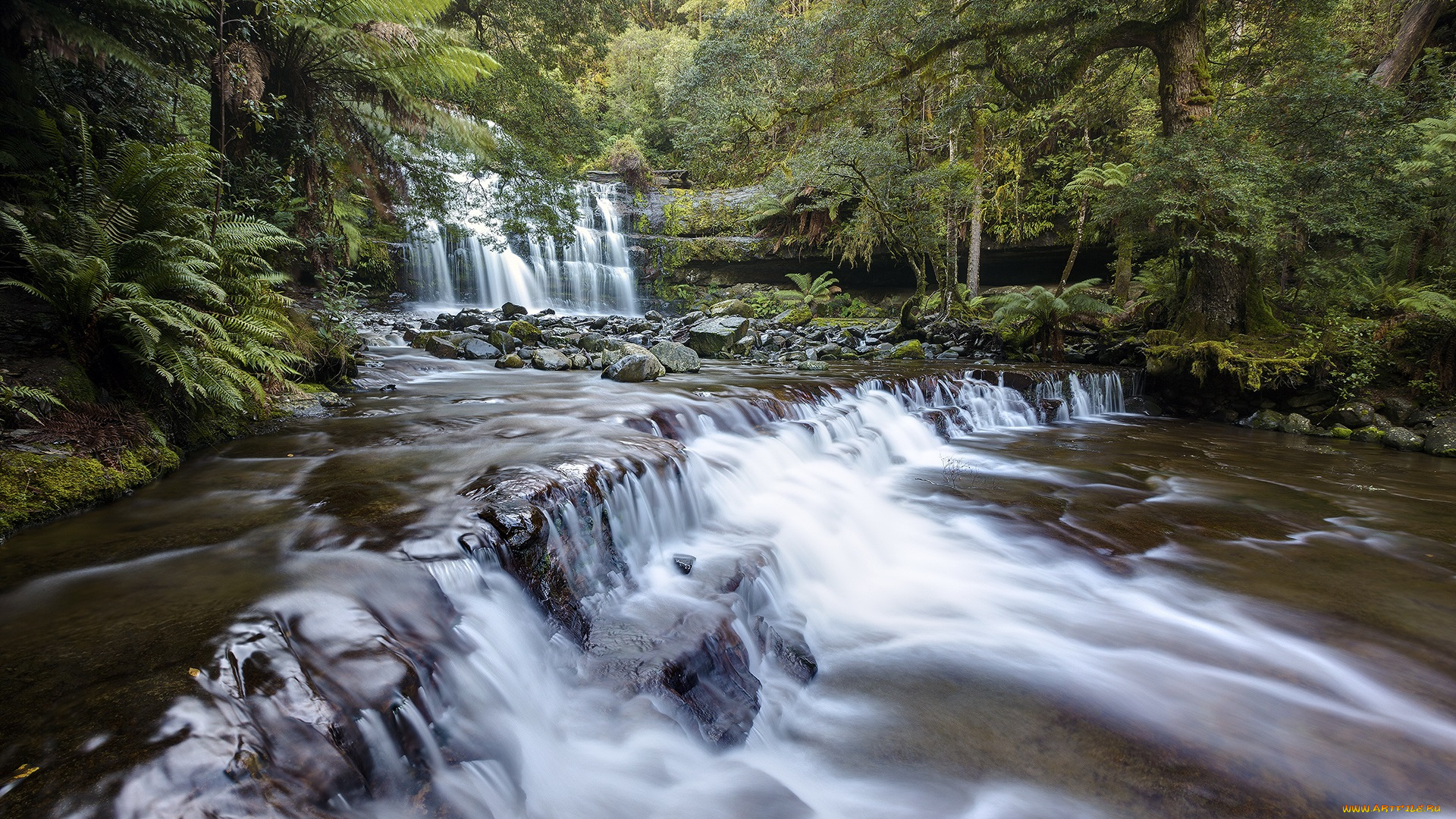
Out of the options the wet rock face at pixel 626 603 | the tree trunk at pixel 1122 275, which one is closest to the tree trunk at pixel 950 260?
the tree trunk at pixel 1122 275

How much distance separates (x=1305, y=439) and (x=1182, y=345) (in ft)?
6.32

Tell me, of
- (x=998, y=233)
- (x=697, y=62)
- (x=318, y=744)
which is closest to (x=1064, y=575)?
(x=318, y=744)

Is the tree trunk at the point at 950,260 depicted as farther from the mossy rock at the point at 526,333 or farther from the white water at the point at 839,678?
the white water at the point at 839,678

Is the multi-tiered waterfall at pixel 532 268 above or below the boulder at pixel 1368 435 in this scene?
above

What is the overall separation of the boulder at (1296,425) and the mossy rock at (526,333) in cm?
1184

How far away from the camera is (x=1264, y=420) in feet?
28.8

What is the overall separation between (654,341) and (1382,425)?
36.0ft

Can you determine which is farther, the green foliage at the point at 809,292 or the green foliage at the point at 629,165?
the green foliage at the point at 629,165

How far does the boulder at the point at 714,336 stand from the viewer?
507 inches

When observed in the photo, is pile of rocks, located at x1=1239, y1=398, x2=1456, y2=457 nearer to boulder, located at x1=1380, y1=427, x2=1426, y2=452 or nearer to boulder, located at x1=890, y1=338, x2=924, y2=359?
boulder, located at x1=1380, y1=427, x2=1426, y2=452

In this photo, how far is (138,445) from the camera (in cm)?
358

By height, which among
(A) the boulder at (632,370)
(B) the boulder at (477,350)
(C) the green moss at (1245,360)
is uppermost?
(B) the boulder at (477,350)

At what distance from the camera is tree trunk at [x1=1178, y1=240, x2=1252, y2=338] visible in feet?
29.7

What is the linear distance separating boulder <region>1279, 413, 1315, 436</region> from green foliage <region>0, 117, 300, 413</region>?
11.9 meters
